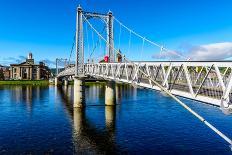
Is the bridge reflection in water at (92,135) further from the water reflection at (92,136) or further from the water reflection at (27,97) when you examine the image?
the water reflection at (27,97)

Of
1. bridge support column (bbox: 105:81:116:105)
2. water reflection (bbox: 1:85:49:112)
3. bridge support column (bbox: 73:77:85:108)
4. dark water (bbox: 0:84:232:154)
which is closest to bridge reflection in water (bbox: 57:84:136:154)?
dark water (bbox: 0:84:232:154)

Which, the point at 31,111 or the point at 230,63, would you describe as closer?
the point at 230,63

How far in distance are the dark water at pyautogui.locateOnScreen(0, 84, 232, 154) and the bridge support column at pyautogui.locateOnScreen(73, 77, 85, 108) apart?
671cm

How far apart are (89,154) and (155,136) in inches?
475

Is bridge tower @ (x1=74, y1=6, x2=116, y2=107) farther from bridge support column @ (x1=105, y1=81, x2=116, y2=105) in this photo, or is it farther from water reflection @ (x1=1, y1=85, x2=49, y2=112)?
water reflection @ (x1=1, y1=85, x2=49, y2=112)

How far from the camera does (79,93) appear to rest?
87875mm

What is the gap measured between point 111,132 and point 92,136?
3.90 metres

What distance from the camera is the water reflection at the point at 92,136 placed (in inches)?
1783

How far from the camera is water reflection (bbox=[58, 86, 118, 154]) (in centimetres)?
4528

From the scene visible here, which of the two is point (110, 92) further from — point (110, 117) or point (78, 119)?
point (78, 119)

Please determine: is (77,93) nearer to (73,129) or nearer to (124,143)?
(73,129)

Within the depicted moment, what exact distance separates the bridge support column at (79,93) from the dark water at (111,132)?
6.71 m

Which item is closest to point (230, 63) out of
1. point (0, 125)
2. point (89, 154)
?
point (89, 154)

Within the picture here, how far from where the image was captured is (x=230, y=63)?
25.9 m
